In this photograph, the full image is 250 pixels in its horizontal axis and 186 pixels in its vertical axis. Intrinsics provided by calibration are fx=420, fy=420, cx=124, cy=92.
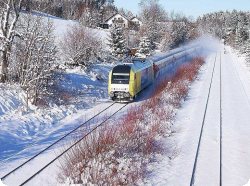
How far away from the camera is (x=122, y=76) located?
24234mm

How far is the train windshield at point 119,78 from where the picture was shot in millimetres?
24156

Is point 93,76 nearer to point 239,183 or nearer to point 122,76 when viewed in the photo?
point 122,76

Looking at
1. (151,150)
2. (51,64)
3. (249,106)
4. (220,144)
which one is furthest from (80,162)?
(249,106)

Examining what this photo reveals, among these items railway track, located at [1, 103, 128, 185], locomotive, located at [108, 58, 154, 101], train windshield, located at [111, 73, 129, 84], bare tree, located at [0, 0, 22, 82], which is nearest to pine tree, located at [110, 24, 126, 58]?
locomotive, located at [108, 58, 154, 101]

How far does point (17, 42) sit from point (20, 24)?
995 mm

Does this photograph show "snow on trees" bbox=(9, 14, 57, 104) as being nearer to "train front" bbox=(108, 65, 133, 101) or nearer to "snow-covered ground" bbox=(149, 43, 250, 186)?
"train front" bbox=(108, 65, 133, 101)

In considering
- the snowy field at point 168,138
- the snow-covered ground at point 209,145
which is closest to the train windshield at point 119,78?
the snowy field at point 168,138

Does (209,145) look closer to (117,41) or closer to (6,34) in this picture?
(6,34)

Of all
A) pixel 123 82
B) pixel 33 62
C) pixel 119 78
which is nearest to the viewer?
pixel 33 62

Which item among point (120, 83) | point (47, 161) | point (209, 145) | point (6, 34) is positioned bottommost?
point (209, 145)

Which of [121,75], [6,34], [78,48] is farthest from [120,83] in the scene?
[78,48]

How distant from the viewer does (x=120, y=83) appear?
79.4ft

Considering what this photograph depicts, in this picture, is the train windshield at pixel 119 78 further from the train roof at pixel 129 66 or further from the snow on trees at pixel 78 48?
the snow on trees at pixel 78 48

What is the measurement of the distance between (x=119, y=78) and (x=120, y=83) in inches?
12.1
